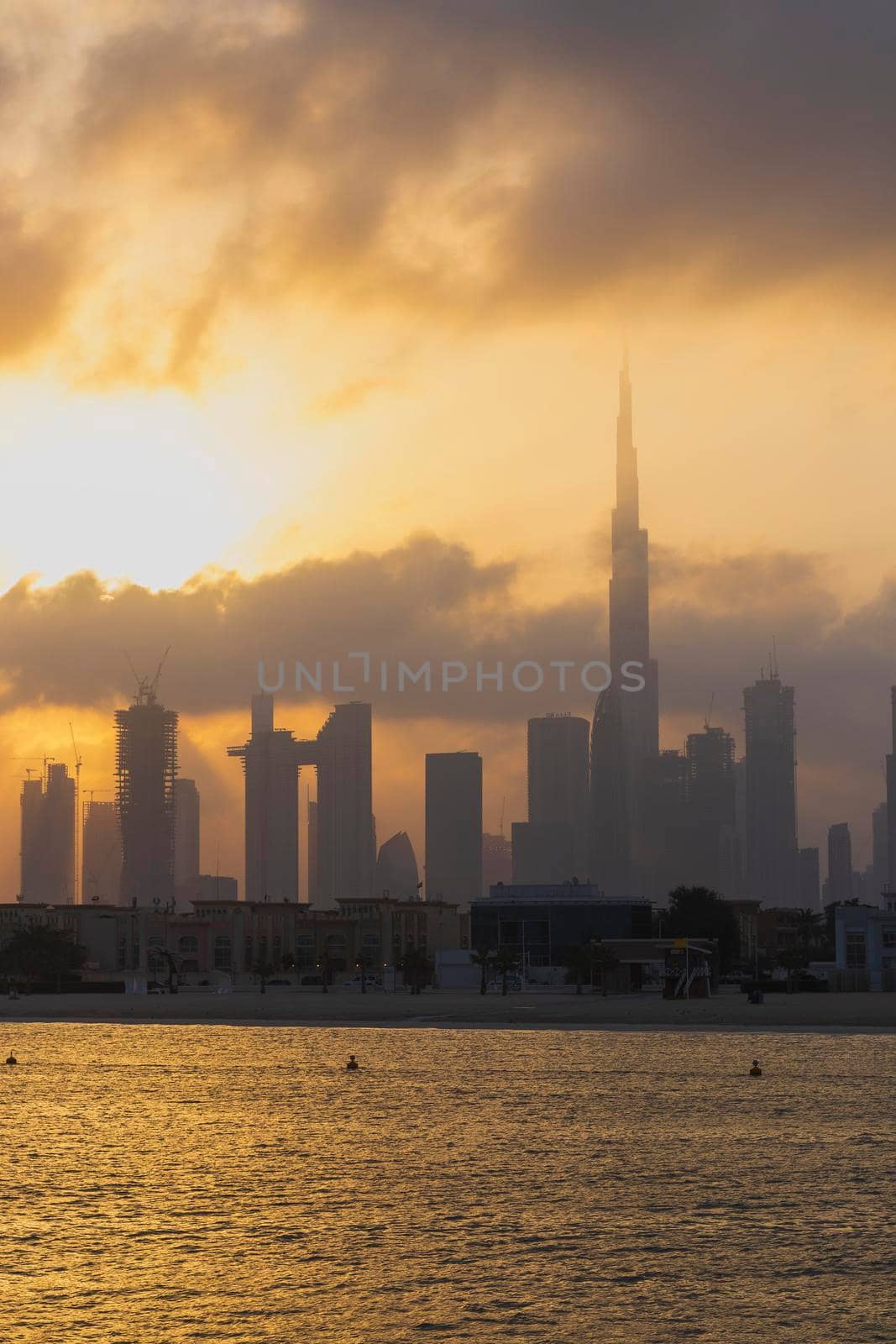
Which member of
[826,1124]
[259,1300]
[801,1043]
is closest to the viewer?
[259,1300]

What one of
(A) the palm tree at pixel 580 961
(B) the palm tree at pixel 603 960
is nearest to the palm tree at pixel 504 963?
(A) the palm tree at pixel 580 961

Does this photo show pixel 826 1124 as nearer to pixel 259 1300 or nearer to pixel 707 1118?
pixel 707 1118

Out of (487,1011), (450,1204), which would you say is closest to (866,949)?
(487,1011)

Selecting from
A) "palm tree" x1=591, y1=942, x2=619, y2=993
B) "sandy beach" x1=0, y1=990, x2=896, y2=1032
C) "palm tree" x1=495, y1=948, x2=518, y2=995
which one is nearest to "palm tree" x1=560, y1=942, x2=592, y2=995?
"palm tree" x1=591, y1=942, x2=619, y2=993

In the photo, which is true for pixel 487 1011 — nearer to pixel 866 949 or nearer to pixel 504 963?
pixel 504 963

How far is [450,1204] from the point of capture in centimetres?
4562

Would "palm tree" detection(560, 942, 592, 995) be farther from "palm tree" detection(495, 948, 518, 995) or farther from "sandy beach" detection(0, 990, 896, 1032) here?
"palm tree" detection(495, 948, 518, 995)

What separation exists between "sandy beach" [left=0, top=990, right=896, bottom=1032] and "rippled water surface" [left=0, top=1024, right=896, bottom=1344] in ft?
125

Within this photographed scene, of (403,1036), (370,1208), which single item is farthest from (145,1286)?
(403,1036)

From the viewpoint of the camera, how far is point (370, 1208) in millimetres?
45094

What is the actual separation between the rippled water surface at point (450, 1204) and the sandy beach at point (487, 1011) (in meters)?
38.0

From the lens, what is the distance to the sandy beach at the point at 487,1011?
12406cm

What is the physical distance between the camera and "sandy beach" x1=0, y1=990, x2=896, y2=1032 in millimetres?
124062

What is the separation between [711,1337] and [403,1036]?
85639mm
